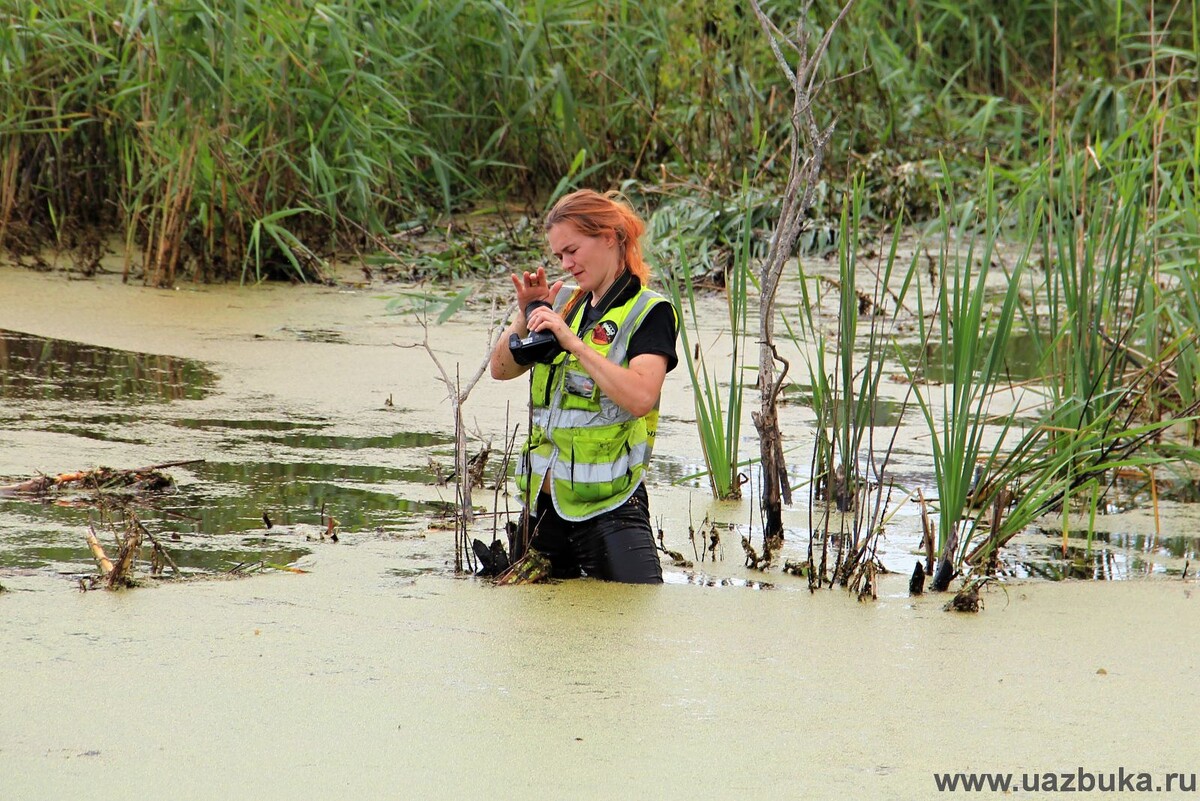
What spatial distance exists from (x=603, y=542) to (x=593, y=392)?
11.2 inches

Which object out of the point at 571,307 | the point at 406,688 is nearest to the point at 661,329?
the point at 571,307

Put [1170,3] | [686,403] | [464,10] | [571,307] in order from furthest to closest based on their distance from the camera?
[1170,3], [464,10], [686,403], [571,307]

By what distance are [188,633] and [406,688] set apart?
43 cm

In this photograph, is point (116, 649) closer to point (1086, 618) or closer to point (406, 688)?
point (406, 688)

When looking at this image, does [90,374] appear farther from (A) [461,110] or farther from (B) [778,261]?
(A) [461,110]

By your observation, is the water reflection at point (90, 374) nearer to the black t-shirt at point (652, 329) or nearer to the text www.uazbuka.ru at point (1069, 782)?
the black t-shirt at point (652, 329)

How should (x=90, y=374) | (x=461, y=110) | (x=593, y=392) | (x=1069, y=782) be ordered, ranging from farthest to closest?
(x=461, y=110) < (x=90, y=374) < (x=593, y=392) < (x=1069, y=782)

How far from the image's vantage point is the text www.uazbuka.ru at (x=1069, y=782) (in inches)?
76.4

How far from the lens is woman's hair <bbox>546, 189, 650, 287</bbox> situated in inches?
109

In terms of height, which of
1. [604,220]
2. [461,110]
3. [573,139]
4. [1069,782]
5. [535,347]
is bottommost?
[1069,782]

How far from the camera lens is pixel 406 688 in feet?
7.38

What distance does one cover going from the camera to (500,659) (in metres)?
2.39

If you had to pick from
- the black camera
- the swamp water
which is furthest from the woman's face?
the swamp water

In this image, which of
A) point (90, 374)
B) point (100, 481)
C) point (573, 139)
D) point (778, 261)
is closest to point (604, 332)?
point (778, 261)
